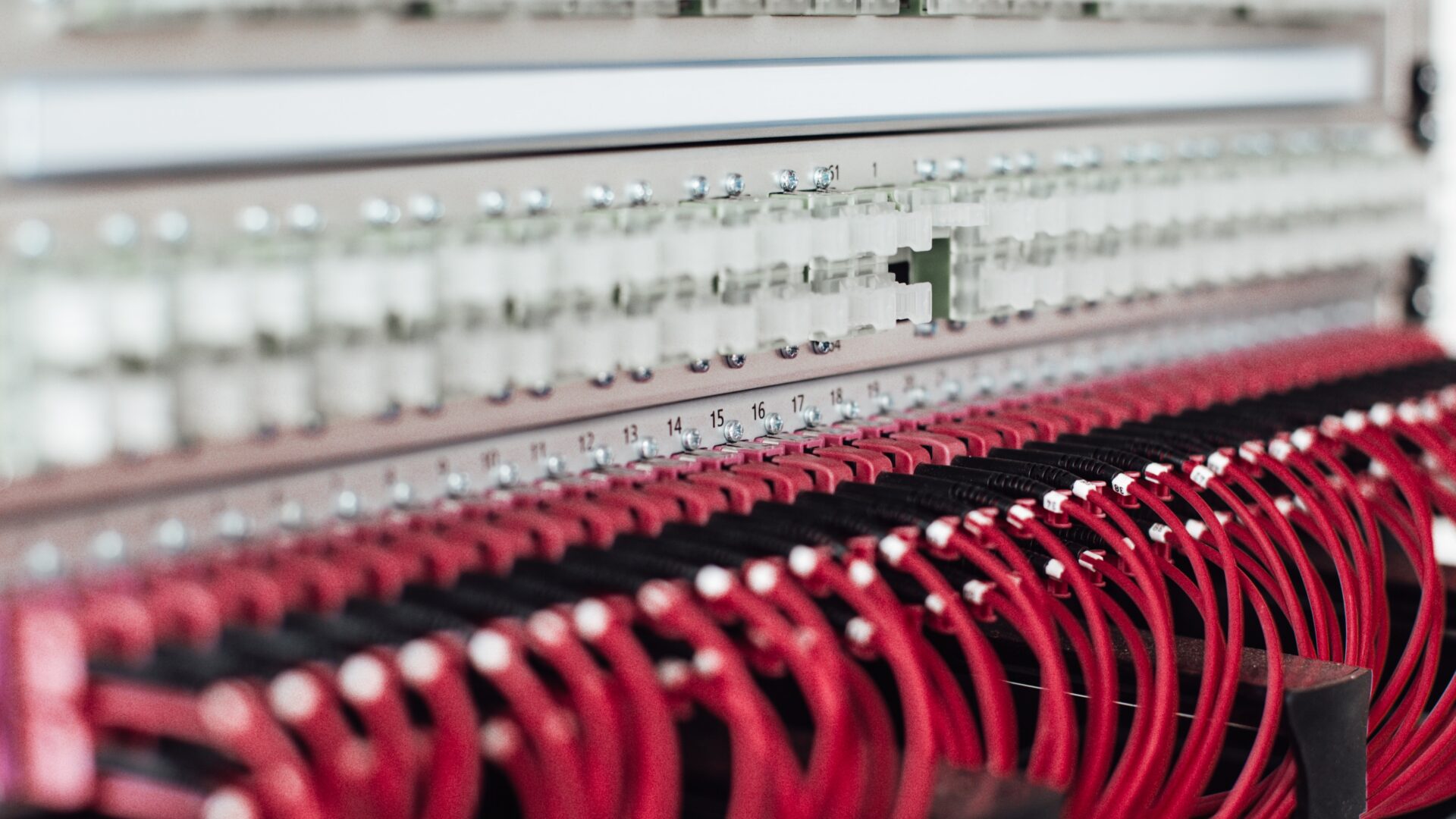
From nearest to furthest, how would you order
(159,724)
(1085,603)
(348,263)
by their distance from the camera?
(159,724), (348,263), (1085,603)

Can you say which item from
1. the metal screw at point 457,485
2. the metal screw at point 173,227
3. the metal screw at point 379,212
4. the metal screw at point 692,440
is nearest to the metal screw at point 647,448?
the metal screw at point 692,440

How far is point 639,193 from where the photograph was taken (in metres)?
1.08

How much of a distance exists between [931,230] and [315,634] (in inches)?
26.6

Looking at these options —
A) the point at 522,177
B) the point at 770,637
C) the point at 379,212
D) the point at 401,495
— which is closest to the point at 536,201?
the point at 522,177

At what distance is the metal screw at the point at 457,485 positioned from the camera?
1.00 metres

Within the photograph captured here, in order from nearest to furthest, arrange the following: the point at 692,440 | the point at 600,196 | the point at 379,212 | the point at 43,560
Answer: the point at 43,560
the point at 379,212
the point at 600,196
the point at 692,440

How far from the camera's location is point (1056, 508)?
1085mm

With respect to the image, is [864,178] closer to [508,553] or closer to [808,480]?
[808,480]

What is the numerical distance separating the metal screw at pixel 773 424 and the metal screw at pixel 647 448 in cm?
11

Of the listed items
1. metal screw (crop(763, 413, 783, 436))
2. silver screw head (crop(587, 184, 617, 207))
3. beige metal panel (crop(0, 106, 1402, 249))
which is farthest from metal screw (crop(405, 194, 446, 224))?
metal screw (crop(763, 413, 783, 436))

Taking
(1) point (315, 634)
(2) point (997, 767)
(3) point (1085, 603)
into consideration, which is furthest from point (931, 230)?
(1) point (315, 634)

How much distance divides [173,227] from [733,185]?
17.7 inches

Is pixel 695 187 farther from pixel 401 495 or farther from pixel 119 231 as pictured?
pixel 119 231

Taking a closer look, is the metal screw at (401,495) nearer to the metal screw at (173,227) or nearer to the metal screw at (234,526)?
A: the metal screw at (234,526)
